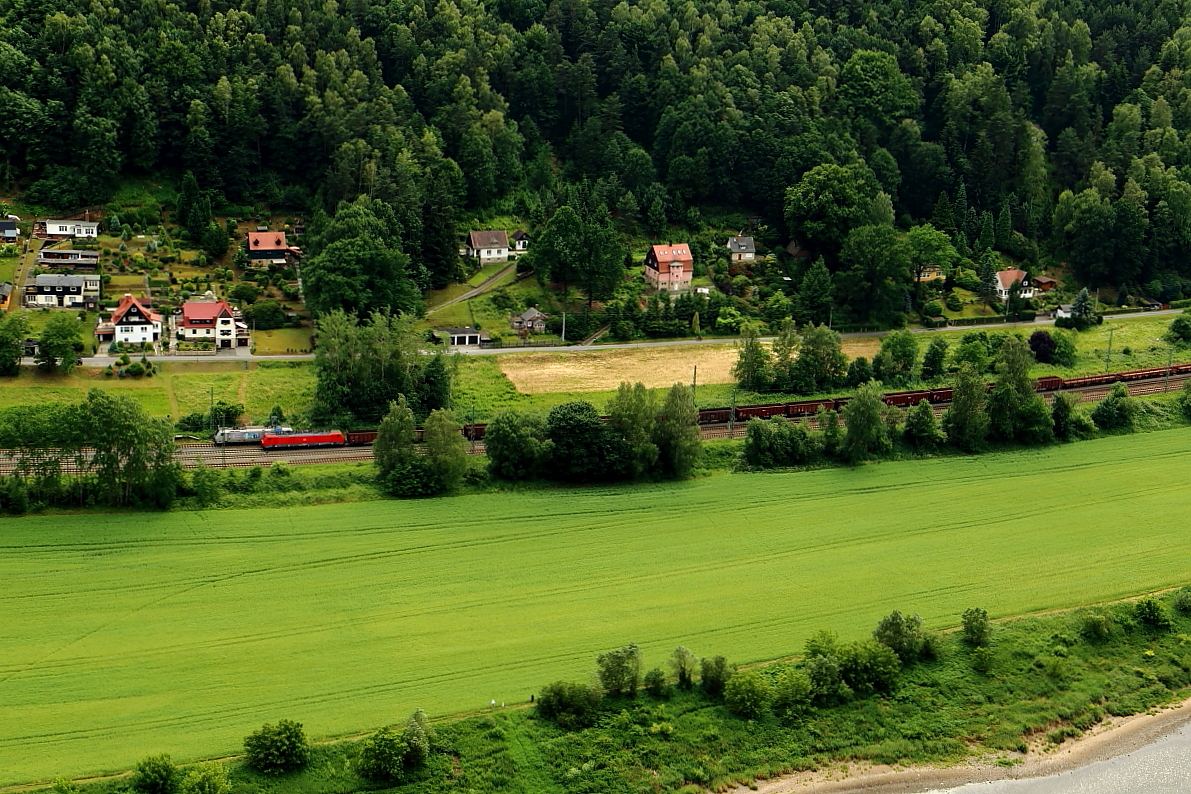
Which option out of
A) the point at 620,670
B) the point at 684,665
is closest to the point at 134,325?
the point at 620,670

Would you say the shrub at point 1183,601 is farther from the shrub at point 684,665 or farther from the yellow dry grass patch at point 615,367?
the yellow dry grass patch at point 615,367

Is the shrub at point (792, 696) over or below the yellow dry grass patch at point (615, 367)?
below

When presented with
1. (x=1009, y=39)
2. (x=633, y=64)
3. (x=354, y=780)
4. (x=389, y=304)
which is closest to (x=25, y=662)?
(x=354, y=780)

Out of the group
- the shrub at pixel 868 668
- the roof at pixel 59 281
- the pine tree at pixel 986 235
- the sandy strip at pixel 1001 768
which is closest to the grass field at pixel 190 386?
the roof at pixel 59 281

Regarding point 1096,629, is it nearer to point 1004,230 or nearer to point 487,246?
point 487,246

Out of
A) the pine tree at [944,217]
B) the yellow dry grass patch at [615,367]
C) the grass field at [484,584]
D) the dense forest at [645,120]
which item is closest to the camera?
the grass field at [484,584]

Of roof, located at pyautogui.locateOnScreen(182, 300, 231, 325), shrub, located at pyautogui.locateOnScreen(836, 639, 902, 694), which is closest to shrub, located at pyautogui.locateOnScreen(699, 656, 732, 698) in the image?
shrub, located at pyautogui.locateOnScreen(836, 639, 902, 694)

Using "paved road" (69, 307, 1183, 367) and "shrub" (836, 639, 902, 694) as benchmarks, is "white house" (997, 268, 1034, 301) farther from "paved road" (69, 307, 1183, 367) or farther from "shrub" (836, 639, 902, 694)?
"shrub" (836, 639, 902, 694)
